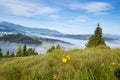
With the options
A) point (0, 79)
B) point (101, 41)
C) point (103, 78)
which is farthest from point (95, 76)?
point (101, 41)

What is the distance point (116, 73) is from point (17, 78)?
7.77 ft

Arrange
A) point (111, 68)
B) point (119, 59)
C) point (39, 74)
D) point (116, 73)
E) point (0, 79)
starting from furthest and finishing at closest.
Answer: point (119, 59)
point (0, 79)
point (39, 74)
point (111, 68)
point (116, 73)

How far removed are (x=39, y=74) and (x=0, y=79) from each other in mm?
1002

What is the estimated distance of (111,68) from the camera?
14.1ft

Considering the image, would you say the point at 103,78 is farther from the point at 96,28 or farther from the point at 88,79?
the point at 96,28

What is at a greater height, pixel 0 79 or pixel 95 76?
pixel 95 76

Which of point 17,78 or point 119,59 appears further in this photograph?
point 119,59

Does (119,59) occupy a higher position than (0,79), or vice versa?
(119,59)

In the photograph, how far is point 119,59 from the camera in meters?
5.48

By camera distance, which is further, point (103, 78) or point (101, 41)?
point (101, 41)

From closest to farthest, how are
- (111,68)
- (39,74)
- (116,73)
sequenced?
(116,73), (111,68), (39,74)

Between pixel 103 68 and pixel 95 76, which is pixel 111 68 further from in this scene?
pixel 95 76

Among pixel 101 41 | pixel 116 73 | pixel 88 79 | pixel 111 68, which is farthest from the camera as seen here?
pixel 101 41

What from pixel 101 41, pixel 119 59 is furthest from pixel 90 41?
pixel 119 59
